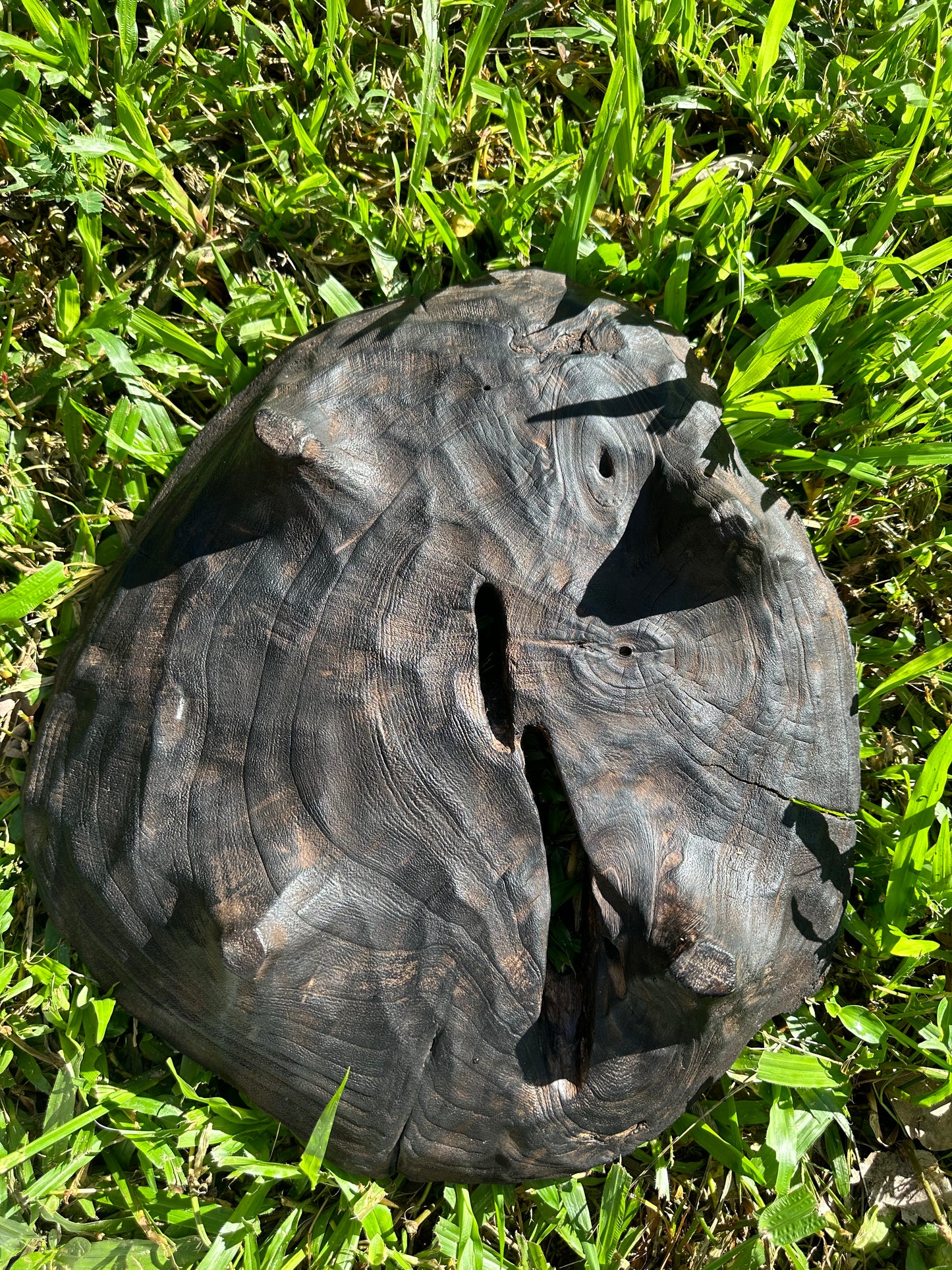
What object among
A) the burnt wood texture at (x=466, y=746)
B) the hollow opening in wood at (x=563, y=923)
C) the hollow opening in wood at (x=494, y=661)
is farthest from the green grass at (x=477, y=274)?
the hollow opening in wood at (x=494, y=661)

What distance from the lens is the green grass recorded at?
8.43ft

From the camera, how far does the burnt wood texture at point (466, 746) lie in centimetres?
203

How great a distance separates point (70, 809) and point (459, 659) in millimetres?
993

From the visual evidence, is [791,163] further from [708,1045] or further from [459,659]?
[708,1045]

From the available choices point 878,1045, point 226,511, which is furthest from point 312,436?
point 878,1045

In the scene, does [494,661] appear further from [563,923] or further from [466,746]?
[563,923]

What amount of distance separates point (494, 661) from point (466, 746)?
0.82ft

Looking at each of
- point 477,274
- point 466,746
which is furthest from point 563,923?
point 477,274

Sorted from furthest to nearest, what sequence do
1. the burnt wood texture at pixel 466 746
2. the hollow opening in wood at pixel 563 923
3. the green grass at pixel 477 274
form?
the green grass at pixel 477 274, the hollow opening in wood at pixel 563 923, the burnt wood texture at pixel 466 746

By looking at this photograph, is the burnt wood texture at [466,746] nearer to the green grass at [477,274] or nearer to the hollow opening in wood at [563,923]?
the hollow opening in wood at [563,923]

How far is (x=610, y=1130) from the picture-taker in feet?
7.22

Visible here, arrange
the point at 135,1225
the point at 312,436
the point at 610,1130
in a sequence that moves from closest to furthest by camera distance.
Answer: the point at 312,436 → the point at 610,1130 → the point at 135,1225

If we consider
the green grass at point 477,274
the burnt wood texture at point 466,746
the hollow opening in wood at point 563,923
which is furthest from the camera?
the green grass at point 477,274

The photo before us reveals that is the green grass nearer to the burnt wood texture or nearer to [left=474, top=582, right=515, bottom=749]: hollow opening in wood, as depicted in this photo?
the burnt wood texture
